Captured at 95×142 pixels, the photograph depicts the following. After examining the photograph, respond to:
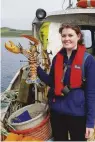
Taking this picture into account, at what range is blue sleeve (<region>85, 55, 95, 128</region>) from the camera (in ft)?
10.1

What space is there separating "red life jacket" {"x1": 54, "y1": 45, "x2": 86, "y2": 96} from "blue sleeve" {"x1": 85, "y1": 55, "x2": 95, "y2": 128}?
83mm

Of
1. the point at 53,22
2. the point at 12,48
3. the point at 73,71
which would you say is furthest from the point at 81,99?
the point at 53,22

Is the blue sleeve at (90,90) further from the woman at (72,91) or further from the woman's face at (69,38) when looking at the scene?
the woman's face at (69,38)

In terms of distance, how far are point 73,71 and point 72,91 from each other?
0.20 metres

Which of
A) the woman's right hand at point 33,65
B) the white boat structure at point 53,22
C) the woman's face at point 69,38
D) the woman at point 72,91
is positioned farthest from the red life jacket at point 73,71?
the white boat structure at point 53,22

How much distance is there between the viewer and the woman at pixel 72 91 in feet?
10.3

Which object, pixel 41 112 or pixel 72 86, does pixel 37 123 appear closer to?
pixel 41 112

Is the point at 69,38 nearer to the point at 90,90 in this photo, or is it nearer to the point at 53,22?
the point at 90,90

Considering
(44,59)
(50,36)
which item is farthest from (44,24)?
(44,59)

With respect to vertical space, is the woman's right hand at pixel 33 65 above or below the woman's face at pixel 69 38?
below

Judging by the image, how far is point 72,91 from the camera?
10.5 feet

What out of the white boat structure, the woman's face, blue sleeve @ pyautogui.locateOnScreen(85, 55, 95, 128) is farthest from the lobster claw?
the white boat structure

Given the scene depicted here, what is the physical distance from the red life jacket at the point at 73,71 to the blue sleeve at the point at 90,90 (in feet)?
0.27

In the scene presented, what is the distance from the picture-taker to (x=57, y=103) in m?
3.25
